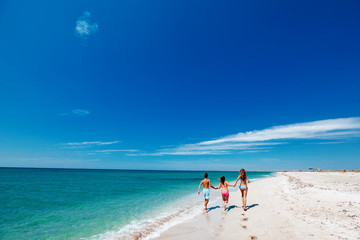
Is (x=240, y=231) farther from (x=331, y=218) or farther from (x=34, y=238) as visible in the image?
(x=34, y=238)

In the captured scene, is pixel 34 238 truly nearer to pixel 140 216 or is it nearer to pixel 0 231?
pixel 0 231

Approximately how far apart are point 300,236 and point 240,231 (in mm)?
2065

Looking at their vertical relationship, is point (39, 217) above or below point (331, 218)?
below

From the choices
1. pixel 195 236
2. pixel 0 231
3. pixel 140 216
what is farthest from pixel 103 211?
pixel 195 236

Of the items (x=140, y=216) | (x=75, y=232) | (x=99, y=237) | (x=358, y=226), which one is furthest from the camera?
(x=140, y=216)

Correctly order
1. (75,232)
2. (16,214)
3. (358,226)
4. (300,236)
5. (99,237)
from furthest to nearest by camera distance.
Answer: (16,214), (75,232), (99,237), (358,226), (300,236)

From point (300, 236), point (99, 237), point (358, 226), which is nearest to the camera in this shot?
point (300, 236)

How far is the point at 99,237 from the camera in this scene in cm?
780

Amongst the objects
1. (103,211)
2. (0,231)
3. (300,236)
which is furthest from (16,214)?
(300,236)

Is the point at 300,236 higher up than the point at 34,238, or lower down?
higher up

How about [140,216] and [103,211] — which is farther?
[103,211]

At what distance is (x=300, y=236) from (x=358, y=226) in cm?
289

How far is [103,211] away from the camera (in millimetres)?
12812

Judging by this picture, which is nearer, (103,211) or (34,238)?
(34,238)
